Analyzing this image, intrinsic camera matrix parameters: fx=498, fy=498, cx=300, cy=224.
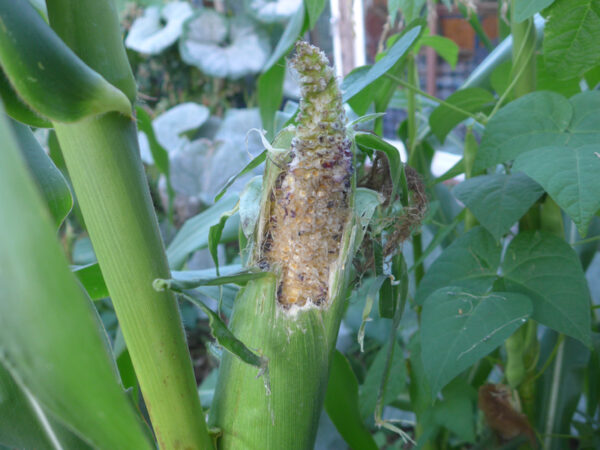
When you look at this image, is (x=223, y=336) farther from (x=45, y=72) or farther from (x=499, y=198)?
(x=499, y=198)

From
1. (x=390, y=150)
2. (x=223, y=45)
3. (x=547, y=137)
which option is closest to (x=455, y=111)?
(x=547, y=137)

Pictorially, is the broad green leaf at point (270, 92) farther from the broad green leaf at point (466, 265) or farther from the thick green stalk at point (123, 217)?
the thick green stalk at point (123, 217)

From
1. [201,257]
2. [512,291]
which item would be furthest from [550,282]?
[201,257]

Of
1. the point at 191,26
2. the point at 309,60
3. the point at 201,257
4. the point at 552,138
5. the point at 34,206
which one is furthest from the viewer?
the point at 191,26

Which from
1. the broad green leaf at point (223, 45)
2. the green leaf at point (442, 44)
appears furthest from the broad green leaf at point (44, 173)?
the broad green leaf at point (223, 45)

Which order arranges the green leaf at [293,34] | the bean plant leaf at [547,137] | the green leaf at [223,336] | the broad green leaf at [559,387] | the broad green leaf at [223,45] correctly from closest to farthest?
the green leaf at [223,336]
the bean plant leaf at [547,137]
the green leaf at [293,34]
the broad green leaf at [559,387]
the broad green leaf at [223,45]

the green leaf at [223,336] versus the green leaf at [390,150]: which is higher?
the green leaf at [390,150]

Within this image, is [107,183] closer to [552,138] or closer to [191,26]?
[552,138]
